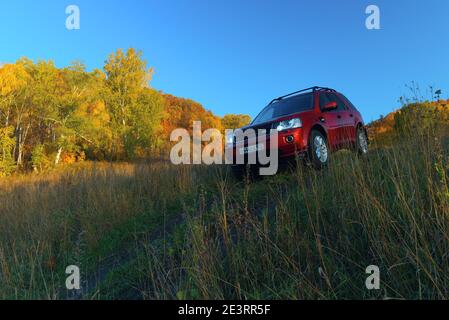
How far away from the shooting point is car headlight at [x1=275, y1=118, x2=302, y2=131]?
222 inches

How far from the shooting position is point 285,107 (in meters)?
6.78

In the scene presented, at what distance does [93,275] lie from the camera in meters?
3.91

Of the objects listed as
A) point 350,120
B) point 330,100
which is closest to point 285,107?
point 330,100

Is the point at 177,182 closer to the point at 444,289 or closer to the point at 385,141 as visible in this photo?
the point at 385,141

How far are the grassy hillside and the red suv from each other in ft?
2.30

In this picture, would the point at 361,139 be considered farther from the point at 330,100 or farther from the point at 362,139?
the point at 330,100

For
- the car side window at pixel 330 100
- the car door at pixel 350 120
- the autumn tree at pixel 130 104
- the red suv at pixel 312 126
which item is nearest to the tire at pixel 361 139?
the red suv at pixel 312 126

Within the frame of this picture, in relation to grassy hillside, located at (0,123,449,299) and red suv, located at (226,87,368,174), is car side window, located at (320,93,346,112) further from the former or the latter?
grassy hillside, located at (0,123,449,299)

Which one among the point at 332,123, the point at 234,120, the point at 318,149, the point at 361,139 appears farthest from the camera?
the point at 234,120

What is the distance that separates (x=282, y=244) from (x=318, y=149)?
11.3 feet

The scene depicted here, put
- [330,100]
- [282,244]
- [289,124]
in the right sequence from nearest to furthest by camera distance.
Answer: [282,244] → [289,124] → [330,100]

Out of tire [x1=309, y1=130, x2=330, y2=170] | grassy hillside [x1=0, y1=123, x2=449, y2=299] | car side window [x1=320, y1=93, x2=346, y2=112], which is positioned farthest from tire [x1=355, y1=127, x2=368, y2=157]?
grassy hillside [x1=0, y1=123, x2=449, y2=299]

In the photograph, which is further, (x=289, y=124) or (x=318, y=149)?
(x=318, y=149)

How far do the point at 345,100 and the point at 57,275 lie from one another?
25.3 ft
